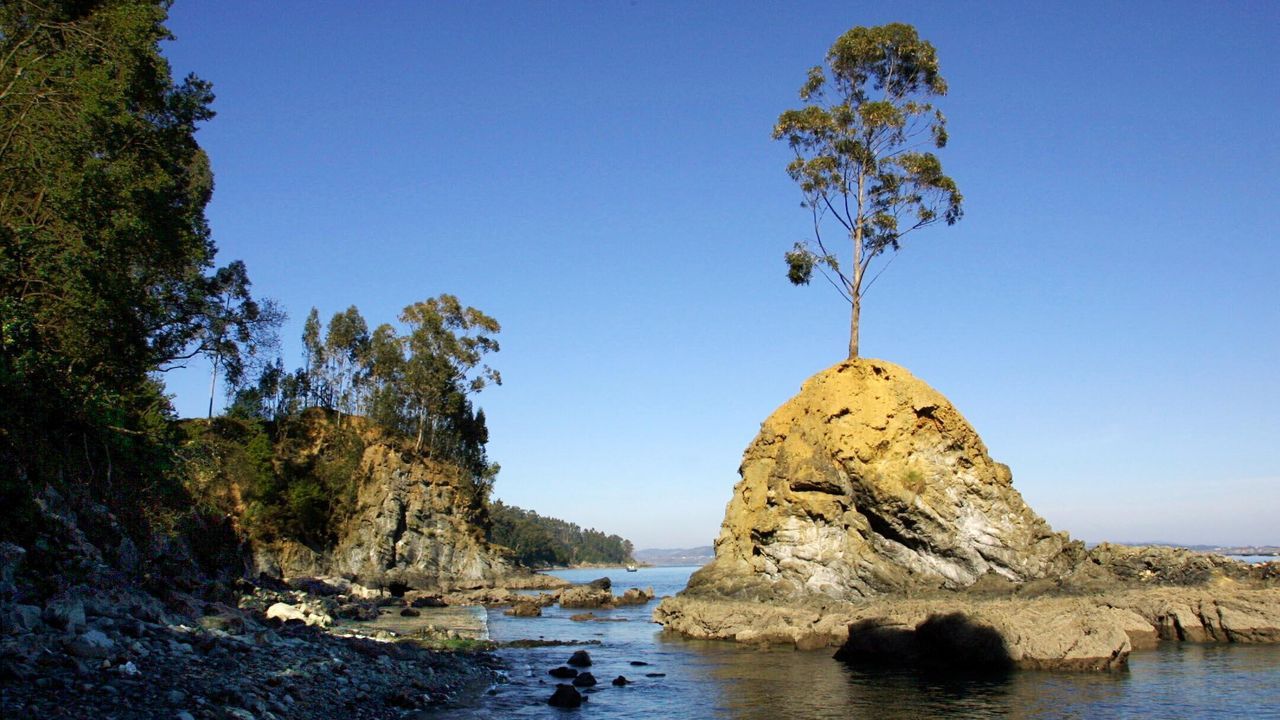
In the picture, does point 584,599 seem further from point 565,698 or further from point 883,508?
point 565,698

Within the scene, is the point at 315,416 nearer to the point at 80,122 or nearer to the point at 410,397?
the point at 410,397

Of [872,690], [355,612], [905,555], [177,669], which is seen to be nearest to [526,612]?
[355,612]

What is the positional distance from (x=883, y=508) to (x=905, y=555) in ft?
8.56

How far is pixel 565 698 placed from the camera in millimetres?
22156

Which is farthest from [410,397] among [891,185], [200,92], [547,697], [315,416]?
[547,697]

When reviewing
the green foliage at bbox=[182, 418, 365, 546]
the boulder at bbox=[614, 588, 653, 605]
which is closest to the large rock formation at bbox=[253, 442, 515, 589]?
the green foliage at bbox=[182, 418, 365, 546]

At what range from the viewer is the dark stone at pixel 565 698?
22016 millimetres

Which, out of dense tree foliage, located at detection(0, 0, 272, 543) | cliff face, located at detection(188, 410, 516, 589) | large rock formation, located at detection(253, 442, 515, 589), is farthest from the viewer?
large rock formation, located at detection(253, 442, 515, 589)

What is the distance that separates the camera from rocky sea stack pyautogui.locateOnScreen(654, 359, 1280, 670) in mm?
34312

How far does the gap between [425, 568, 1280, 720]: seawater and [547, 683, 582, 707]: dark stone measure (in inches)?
13.0

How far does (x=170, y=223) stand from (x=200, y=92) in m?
15.0

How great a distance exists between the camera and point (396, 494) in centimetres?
7481

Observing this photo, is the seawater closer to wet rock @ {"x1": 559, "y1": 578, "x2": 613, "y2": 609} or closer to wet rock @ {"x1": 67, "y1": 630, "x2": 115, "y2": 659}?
wet rock @ {"x1": 67, "y1": 630, "x2": 115, "y2": 659}

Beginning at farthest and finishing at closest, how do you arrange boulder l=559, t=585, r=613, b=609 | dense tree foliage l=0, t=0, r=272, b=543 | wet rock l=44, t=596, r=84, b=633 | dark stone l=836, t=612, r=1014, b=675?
boulder l=559, t=585, r=613, b=609
dark stone l=836, t=612, r=1014, b=675
dense tree foliage l=0, t=0, r=272, b=543
wet rock l=44, t=596, r=84, b=633
